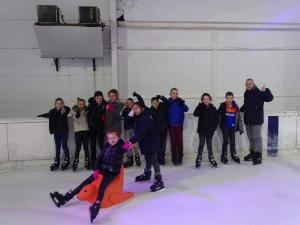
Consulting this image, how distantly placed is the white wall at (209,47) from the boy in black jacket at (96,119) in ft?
6.66

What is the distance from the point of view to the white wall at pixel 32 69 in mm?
6863

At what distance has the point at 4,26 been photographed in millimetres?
6863

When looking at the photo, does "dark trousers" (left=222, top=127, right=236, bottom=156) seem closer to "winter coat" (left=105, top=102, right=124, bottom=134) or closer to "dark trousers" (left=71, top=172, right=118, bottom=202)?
"winter coat" (left=105, top=102, right=124, bottom=134)

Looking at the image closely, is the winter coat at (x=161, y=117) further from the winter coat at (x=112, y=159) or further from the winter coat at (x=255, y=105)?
the winter coat at (x=112, y=159)

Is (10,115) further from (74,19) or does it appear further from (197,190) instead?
(197,190)

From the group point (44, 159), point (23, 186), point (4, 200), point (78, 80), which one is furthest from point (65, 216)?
point (78, 80)

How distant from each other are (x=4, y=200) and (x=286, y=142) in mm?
4579

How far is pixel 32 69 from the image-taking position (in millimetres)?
7047

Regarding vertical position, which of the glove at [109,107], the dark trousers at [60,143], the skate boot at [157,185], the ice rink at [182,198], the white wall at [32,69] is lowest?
the ice rink at [182,198]

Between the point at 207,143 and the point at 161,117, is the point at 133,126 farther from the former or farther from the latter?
the point at 207,143

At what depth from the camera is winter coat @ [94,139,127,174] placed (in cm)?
388

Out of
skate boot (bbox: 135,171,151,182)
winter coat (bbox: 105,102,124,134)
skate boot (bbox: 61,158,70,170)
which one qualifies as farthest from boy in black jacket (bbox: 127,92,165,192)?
skate boot (bbox: 61,158,70,170)

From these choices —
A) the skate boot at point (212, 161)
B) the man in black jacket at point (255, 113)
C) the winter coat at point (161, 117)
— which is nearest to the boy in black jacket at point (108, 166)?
the winter coat at point (161, 117)

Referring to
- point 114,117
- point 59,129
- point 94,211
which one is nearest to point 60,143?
point 59,129
